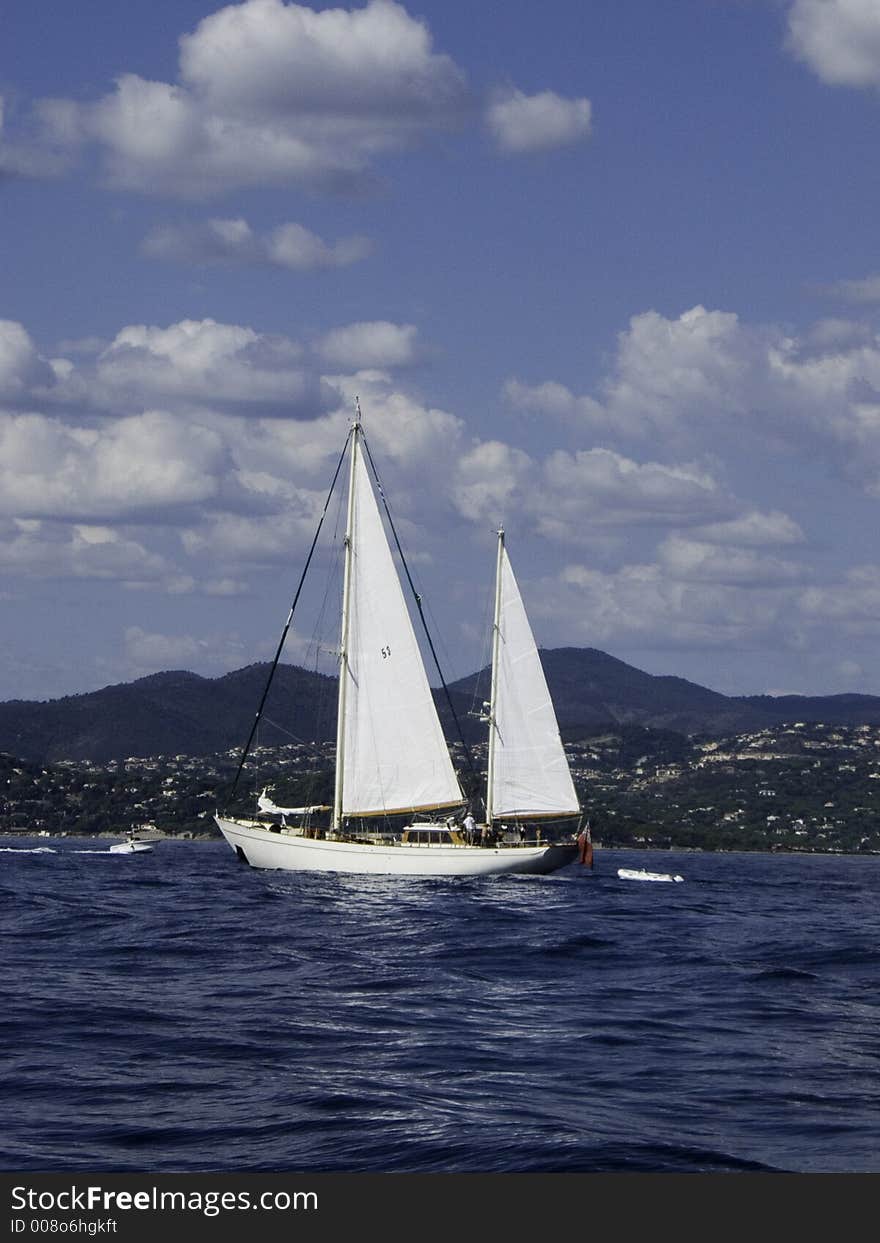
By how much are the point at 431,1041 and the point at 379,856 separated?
189 ft

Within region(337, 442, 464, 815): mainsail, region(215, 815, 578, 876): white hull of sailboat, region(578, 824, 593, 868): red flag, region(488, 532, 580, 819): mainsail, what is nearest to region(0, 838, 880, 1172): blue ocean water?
region(215, 815, 578, 876): white hull of sailboat

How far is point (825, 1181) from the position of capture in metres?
21.1

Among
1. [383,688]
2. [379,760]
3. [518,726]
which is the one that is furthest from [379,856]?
[518,726]

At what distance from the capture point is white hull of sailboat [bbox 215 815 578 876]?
9056 cm

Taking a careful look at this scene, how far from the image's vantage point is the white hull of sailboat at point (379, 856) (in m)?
90.6

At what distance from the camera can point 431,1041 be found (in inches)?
1319

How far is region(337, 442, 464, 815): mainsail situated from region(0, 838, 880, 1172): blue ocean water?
22666 mm

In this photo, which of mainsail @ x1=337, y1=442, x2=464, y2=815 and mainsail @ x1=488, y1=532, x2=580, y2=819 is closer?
mainsail @ x1=337, y1=442, x2=464, y2=815

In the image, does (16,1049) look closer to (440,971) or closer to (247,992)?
(247,992)

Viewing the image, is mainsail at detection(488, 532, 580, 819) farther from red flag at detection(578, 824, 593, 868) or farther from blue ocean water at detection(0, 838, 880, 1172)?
blue ocean water at detection(0, 838, 880, 1172)

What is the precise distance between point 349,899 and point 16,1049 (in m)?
42.8

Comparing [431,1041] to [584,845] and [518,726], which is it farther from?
[584,845]

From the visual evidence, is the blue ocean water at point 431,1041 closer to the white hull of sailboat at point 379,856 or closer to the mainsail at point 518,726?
the white hull of sailboat at point 379,856

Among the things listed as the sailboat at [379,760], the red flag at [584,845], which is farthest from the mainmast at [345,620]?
the red flag at [584,845]
